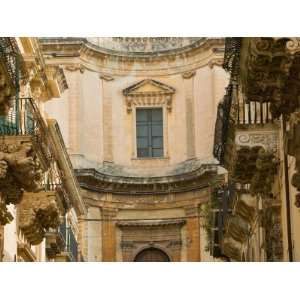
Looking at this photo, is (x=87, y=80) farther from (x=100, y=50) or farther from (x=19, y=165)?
(x=19, y=165)

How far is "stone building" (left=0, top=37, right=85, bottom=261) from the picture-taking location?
44.1ft

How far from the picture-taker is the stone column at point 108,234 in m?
14.0

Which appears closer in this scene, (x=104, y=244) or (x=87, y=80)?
(x=104, y=244)

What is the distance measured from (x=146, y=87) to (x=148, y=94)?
0.07 metres

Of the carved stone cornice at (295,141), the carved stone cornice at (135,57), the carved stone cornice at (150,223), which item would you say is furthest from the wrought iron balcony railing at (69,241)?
the carved stone cornice at (295,141)

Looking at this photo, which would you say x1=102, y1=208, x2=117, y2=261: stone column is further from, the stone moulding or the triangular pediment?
the triangular pediment

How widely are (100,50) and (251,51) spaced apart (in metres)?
2.65

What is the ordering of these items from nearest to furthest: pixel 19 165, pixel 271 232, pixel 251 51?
1. pixel 251 51
2. pixel 19 165
3. pixel 271 232

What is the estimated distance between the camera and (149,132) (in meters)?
15.1

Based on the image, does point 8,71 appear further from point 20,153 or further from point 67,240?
point 67,240

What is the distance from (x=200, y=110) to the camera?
1494cm

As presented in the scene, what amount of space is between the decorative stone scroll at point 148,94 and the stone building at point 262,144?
0.81 metres
